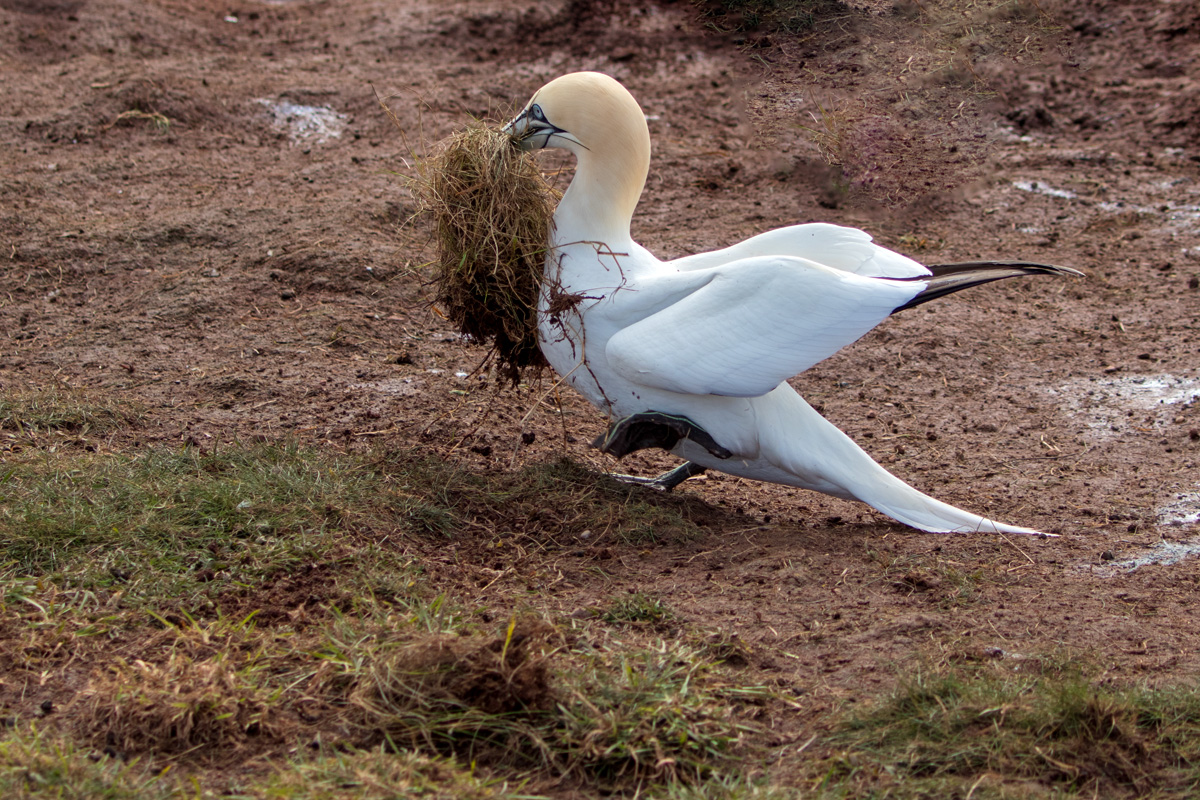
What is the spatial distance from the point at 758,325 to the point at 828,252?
20.7 inches

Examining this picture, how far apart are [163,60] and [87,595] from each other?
7204mm

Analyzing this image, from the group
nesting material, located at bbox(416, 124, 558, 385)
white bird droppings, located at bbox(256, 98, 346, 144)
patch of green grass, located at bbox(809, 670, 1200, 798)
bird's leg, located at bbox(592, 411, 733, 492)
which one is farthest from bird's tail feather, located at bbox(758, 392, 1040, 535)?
white bird droppings, located at bbox(256, 98, 346, 144)

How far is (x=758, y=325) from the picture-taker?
3.76 metres

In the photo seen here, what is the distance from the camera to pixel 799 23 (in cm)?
525

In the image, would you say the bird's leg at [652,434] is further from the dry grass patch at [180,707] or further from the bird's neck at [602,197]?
the dry grass patch at [180,707]

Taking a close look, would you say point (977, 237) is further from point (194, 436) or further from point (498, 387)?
point (194, 436)

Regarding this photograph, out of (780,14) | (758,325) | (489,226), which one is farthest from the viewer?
(780,14)

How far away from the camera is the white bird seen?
12.4 ft

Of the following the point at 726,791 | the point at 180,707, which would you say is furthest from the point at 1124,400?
the point at 180,707

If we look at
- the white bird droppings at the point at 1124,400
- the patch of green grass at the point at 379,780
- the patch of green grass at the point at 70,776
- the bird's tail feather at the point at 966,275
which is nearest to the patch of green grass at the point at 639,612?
the patch of green grass at the point at 379,780

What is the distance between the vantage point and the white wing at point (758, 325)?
3.74 meters

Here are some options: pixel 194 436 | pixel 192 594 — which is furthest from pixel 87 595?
pixel 194 436

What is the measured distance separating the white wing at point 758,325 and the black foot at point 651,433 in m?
0.21

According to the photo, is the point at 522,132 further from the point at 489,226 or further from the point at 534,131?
the point at 489,226
